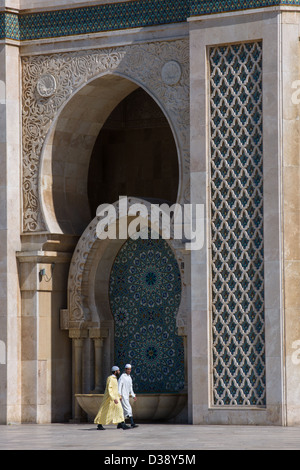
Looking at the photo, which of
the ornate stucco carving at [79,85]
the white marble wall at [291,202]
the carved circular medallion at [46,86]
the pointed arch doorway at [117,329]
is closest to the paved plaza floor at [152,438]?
the white marble wall at [291,202]

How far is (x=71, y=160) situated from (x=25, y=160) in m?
0.57

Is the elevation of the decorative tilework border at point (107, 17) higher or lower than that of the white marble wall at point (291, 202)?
higher

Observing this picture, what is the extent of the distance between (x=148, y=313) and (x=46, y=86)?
2.79 metres

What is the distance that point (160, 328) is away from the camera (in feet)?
53.1

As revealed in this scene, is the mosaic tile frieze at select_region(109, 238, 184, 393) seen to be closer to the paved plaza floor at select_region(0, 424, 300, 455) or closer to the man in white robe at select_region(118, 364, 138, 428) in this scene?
the paved plaza floor at select_region(0, 424, 300, 455)

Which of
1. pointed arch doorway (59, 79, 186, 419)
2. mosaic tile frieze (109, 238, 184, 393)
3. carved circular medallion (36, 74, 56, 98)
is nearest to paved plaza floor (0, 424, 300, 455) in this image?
pointed arch doorway (59, 79, 186, 419)

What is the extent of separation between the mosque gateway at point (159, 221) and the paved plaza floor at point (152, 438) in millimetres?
623

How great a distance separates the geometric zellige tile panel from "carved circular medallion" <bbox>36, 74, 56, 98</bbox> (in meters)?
2.05

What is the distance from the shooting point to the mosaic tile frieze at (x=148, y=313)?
16.1 meters

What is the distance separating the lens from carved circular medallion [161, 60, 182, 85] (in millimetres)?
15328

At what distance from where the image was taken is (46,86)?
16109 mm

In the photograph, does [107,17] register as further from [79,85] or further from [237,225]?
[237,225]

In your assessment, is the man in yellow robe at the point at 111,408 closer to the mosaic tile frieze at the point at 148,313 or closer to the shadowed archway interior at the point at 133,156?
the mosaic tile frieze at the point at 148,313

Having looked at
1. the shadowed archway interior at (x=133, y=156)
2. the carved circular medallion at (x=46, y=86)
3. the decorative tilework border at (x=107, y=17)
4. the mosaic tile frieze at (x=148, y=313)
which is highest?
the decorative tilework border at (x=107, y=17)
